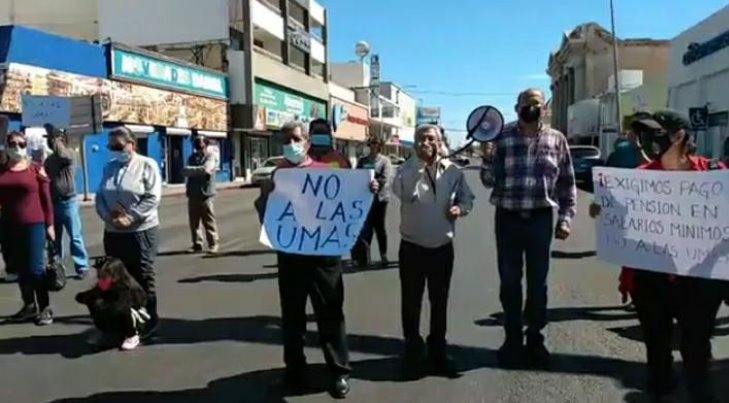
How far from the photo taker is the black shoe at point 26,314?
736 cm

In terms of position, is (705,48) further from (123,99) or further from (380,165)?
(380,165)

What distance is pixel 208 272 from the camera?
10.4 meters

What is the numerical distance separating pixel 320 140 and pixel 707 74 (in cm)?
3000

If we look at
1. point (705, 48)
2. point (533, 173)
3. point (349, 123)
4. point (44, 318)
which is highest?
point (705, 48)

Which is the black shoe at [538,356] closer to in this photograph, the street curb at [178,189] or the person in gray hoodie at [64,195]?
the person in gray hoodie at [64,195]

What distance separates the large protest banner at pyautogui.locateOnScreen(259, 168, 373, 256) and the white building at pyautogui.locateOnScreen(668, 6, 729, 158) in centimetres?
2441

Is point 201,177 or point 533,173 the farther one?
point 201,177

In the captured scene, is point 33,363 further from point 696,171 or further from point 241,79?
point 241,79

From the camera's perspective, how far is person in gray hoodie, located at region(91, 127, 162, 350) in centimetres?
640

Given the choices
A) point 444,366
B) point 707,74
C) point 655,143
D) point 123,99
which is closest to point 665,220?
point 655,143

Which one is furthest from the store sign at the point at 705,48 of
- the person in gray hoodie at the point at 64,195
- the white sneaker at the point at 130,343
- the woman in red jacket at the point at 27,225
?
the white sneaker at the point at 130,343

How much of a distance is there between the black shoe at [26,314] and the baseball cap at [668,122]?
222 inches

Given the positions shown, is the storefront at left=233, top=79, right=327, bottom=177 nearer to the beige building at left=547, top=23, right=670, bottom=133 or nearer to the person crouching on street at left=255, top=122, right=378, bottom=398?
the beige building at left=547, top=23, right=670, bottom=133

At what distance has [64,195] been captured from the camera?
9.76 meters
